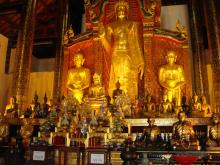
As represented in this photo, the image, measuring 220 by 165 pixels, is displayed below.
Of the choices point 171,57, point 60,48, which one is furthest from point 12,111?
point 171,57

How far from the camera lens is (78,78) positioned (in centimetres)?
760

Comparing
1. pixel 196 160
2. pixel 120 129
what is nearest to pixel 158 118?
pixel 120 129

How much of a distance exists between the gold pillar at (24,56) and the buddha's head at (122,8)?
235 cm

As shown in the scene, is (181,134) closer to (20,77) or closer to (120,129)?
(120,129)

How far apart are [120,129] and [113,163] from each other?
2.28 ft

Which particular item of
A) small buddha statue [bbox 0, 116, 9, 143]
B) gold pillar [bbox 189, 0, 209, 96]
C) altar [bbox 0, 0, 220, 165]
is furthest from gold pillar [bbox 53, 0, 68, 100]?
gold pillar [bbox 189, 0, 209, 96]

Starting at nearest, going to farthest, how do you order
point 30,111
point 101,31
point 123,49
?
point 30,111 < point 101,31 < point 123,49

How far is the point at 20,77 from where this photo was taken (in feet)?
23.0

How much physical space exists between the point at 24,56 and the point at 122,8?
2.89m

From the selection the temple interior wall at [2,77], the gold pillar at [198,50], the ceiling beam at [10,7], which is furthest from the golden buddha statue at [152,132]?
the ceiling beam at [10,7]

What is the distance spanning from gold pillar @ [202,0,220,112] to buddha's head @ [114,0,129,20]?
2.03m

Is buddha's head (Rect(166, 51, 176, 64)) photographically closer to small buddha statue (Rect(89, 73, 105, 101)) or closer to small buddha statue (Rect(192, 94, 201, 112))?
small buddha statue (Rect(192, 94, 201, 112))

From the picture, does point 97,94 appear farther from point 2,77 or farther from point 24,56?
point 2,77

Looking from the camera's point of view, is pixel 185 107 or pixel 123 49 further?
pixel 123 49
